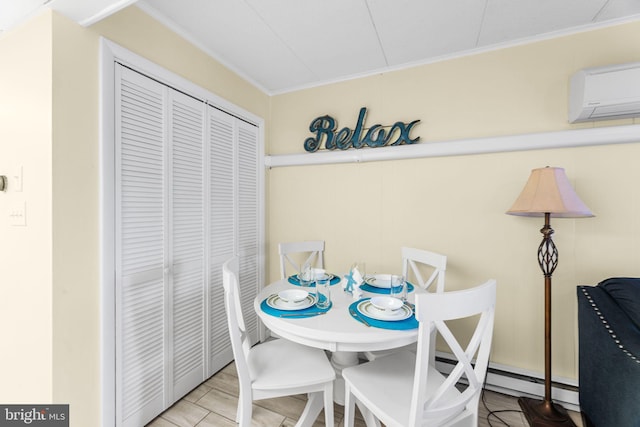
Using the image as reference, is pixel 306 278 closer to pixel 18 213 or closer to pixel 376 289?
pixel 376 289

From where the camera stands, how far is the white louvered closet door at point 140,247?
1.54 metres

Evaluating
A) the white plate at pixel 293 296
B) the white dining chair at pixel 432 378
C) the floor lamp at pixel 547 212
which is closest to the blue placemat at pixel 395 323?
the white dining chair at pixel 432 378

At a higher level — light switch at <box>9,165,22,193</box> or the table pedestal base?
light switch at <box>9,165,22,193</box>

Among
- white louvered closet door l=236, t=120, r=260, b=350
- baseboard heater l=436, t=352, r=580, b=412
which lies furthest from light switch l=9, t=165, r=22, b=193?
baseboard heater l=436, t=352, r=580, b=412

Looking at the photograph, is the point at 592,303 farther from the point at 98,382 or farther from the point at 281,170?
the point at 98,382

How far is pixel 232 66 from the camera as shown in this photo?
235 centimetres

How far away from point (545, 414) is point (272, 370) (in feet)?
5.90

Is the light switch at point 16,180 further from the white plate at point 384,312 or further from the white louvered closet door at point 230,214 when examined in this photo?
the white plate at point 384,312

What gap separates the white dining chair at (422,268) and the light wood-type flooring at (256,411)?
0.59 m

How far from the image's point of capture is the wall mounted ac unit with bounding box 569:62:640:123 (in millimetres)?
1617

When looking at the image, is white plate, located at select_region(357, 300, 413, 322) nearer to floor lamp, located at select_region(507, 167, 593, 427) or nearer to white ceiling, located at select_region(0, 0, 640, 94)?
floor lamp, located at select_region(507, 167, 593, 427)

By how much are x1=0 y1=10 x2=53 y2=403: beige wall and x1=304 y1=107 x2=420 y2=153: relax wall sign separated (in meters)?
1.87

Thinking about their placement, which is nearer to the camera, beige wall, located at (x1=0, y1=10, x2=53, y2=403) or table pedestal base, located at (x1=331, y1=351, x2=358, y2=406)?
beige wall, located at (x1=0, y1=10, x2=53, y2=403)

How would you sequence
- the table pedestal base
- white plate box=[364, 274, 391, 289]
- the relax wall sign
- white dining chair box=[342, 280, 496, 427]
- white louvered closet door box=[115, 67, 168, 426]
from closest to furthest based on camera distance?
white dining chair box=[342, 280, 496, 427] < white louvered closet door box=[115, 67, 168, 426] < the table pedestal base < white plate box=[364, 274, 391, 289] < the relax wall sign
